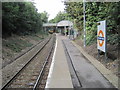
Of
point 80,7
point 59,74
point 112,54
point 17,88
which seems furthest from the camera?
point 80,7

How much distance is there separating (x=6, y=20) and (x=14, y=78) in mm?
11485

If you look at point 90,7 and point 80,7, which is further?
point 80,7

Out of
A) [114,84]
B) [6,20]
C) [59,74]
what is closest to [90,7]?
[6,20]

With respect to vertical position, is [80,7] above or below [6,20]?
above

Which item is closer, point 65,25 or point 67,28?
point 65,25

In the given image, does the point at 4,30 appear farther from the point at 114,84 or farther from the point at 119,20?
the point at 114,84

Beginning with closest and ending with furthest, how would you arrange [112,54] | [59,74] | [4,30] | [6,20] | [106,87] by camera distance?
[106,87]
[59,74]
[112,54]
[6,20]
[4,30]

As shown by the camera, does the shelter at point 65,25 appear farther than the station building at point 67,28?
Yes

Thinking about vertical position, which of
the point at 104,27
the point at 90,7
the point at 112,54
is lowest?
the point at 112,54

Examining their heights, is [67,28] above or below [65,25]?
below

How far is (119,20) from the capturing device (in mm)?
10133

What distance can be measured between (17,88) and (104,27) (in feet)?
20.3

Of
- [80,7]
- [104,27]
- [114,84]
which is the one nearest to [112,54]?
[104,27]

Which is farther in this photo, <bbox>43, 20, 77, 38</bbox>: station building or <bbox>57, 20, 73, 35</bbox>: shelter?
<bbox>57, 20, 73, 35</bbox>: shelter
